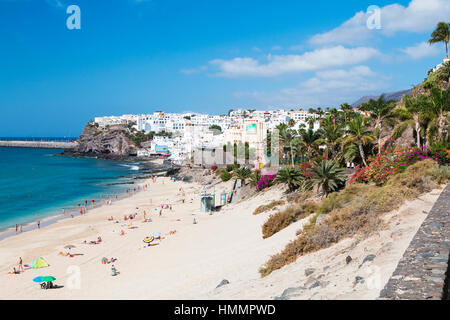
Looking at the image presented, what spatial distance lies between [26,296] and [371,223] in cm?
1443

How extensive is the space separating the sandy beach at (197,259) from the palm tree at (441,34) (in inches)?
960

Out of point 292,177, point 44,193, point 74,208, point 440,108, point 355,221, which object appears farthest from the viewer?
point 44,193

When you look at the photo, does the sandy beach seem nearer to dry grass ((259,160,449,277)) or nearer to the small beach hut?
the small beach hut

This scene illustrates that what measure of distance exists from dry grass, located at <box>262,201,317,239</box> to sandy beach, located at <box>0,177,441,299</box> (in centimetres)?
69

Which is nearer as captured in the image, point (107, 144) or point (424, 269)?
point (424, 269)

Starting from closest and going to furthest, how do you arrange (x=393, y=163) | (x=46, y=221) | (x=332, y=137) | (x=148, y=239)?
(x=393, y=163)
(x=148, y=239)
(x=332, y=137)
(x=46, y=221)

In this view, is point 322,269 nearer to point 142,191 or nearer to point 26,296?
point 26,296

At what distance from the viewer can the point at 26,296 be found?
14.7m

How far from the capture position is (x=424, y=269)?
5.15m

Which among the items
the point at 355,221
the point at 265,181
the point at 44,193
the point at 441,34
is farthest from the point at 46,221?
the point at 441,34

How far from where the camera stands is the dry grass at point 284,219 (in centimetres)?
1574

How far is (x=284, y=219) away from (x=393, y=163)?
6793 mm

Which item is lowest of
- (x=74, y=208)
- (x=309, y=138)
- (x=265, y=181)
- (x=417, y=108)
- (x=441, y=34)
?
(x=74, y=208)

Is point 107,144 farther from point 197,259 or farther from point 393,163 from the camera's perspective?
point 393,163
